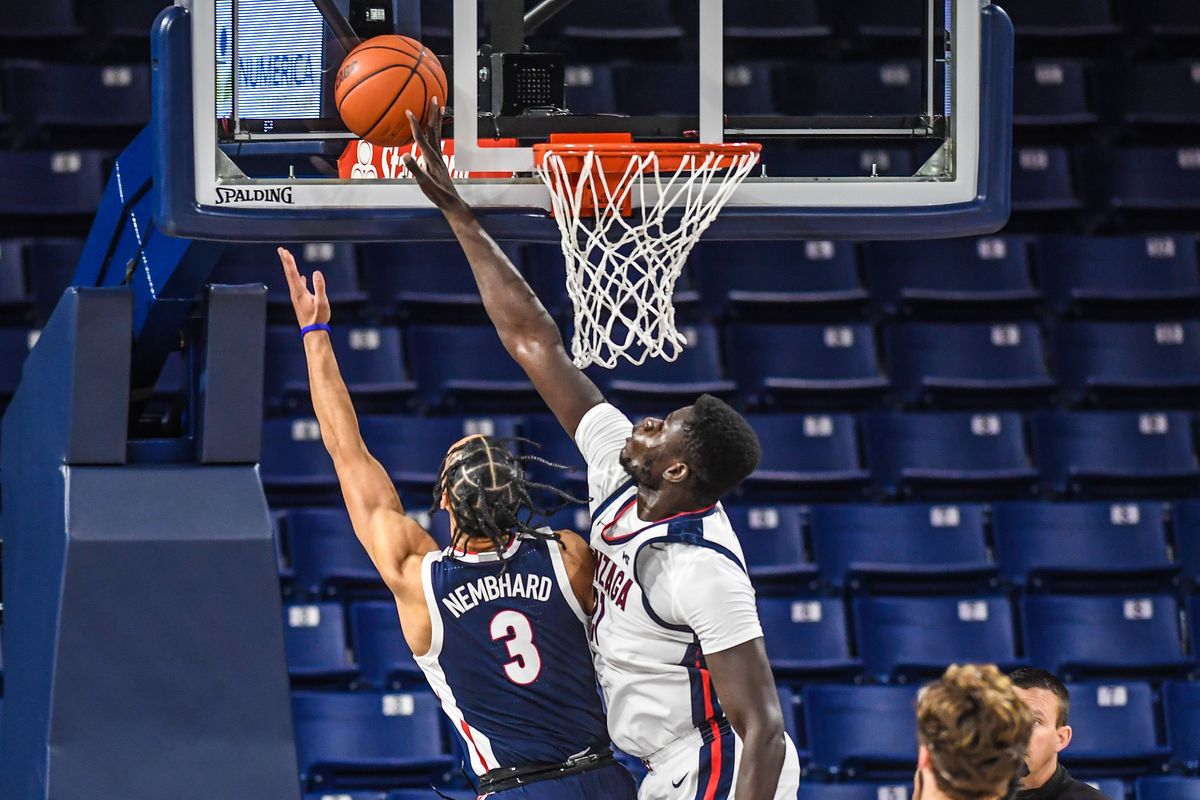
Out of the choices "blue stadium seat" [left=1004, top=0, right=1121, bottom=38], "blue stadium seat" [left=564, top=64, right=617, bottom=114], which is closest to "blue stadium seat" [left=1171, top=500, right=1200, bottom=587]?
"blue stadium seat" [left=1004, top=0, right=1121, bottom=38]

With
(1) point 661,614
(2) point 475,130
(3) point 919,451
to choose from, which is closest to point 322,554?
(3) point 919,451

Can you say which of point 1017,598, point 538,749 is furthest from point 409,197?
point 1017,598

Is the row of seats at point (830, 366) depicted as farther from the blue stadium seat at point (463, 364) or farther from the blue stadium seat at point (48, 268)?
the blue stadium seat at point (48, 268)

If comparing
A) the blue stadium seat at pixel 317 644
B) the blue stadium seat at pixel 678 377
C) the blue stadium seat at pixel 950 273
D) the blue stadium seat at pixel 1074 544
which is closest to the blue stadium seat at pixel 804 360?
the blue stadium seat at pixel 678 377

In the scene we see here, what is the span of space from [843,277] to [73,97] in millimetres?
3775

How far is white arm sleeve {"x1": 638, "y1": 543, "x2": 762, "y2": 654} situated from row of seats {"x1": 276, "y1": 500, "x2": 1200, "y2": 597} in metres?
3.51

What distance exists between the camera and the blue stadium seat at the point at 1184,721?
22.4 feet

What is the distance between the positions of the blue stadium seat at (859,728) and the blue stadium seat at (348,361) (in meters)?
2.29

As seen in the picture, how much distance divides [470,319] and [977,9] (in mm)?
4324

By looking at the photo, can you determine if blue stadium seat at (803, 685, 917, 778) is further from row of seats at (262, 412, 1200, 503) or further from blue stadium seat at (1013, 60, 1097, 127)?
blue stadium seat at (1013, 60, 1097, 127)

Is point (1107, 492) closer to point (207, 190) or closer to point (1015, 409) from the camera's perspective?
point (1015, 409)

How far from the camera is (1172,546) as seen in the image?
751 cm

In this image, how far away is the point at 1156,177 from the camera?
27.7 ft

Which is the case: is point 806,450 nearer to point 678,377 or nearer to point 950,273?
point 678,377
